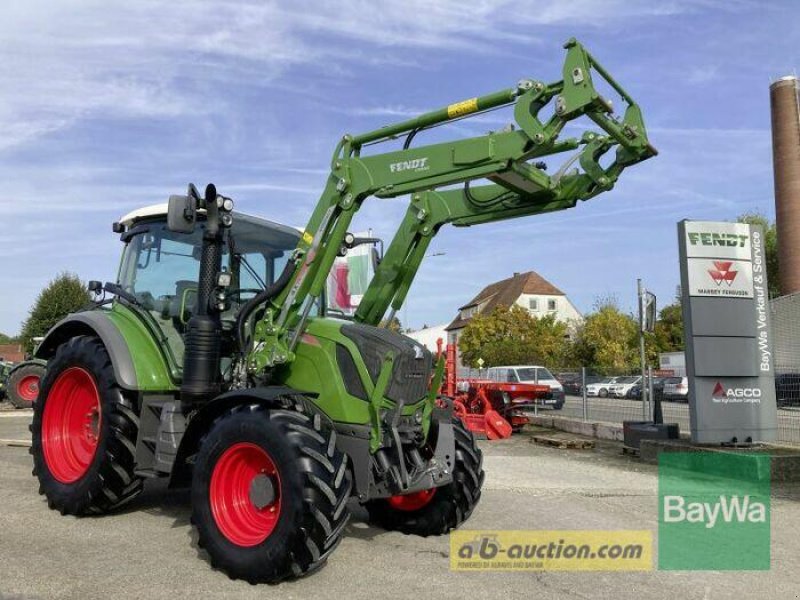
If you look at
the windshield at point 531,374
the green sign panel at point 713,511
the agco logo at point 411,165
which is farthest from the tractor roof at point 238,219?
the windshield at point 531,374

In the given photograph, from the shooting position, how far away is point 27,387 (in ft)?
67.0

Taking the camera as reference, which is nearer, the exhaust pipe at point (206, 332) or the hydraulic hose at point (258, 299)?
the hydraulic hose at point (258, 299)

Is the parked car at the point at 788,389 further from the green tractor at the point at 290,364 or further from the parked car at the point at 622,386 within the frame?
the green tractor at the point at 290,364

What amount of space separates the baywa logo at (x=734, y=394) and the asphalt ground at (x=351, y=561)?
278cm

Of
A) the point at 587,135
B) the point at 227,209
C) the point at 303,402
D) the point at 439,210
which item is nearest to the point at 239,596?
the point at 303,402

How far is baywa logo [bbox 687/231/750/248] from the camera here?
10750 mm

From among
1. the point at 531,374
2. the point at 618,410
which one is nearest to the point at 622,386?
the point at 618,410

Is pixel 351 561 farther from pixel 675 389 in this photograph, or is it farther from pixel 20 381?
pixel 20 381

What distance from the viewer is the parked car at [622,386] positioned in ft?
49.5

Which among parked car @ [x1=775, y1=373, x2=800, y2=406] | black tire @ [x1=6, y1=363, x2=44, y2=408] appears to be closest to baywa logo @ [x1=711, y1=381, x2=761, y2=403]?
parked car @ [x1=775, y1=373, x2=800, y2=406]

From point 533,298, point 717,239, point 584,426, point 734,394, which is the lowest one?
point 584,426

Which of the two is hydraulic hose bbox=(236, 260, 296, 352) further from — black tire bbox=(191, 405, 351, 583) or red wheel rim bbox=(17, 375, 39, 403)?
red wheel rim bbox=(17, 375, 39, 403)

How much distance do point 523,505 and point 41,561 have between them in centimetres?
439

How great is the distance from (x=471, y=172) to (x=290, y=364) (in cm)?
198
